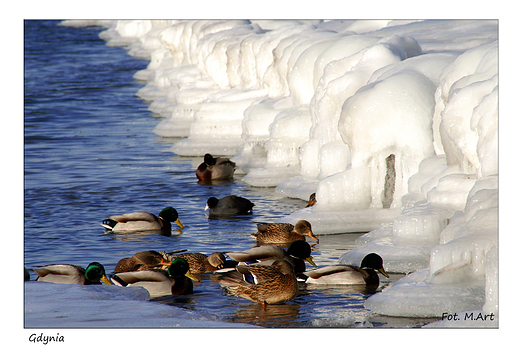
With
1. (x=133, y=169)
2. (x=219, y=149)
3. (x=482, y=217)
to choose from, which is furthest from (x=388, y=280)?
(x=219, y=149)

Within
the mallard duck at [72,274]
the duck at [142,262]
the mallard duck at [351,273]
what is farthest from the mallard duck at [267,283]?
the mallard duck at [72,274]

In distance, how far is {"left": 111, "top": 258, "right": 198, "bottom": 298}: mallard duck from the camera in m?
9.32

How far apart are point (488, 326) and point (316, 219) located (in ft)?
19.1

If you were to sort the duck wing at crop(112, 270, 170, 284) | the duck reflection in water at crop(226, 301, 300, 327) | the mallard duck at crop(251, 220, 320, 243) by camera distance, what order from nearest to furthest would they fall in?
the duck reflection in water at crop(226, 301, 300, 327), the duck wing at crop(112, 270, 170, 284), the mallard duck at crop(251, 220, 320, 243)

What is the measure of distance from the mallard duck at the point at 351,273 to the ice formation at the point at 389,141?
19.9 inches

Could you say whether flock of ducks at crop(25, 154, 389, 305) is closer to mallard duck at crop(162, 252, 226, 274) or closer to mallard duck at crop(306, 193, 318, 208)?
mallard duck at crop(162, 252, 226, 274)

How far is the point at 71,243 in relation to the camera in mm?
12047

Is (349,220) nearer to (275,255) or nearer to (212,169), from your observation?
(275,255)

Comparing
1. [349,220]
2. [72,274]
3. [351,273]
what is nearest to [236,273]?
[351,273]

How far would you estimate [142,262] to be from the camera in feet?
33.5

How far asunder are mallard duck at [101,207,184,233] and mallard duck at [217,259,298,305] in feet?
13.4

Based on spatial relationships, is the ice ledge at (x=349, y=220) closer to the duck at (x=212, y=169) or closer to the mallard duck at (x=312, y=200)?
the mallard duck at (x=312, y=200)

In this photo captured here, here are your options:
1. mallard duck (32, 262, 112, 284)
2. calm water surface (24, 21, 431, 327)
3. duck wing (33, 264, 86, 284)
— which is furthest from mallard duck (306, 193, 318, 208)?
duck wing (33, 264, 86, 284)

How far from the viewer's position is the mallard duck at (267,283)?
8.74m
